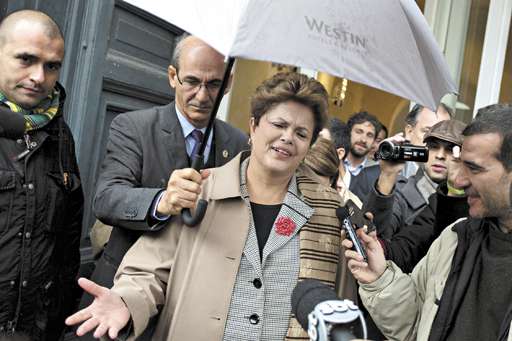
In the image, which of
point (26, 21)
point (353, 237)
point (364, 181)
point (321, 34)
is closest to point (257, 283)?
point (353, 237)

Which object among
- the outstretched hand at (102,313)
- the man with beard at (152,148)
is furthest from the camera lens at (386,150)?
the outstretched hand at (102,313)

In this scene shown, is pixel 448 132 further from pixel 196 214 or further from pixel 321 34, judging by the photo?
pixel 196 214

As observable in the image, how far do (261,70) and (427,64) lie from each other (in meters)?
5.44

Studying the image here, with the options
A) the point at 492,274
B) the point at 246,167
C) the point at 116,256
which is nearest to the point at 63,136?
the point at 116,256

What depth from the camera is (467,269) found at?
2383 millimetres

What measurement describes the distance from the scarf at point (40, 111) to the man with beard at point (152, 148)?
27cm

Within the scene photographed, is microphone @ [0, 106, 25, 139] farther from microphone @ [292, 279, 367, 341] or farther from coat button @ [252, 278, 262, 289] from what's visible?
coat button @ [252, 278, 262, 289]

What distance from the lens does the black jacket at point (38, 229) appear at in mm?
2648

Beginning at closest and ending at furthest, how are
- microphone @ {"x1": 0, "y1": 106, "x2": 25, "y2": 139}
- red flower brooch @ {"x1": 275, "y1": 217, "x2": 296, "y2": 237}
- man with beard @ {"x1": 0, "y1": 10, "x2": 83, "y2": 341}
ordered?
microphone @ {"x1": 0, "y1": 106, "x2": 25, "y2": 139}
red flower brooch @ {"x1": 275, "y1": 217, "x2": 296, "y2": 237}
man with beard @ {"x1": 0, "y1": 10, "x2": 83, "y2": 341}

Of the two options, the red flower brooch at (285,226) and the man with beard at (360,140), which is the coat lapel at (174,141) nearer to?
the red flower brooch at (285,226)

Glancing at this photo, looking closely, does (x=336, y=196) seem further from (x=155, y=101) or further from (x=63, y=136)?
(x=155, y=101)

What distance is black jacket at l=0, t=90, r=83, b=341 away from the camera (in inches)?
104

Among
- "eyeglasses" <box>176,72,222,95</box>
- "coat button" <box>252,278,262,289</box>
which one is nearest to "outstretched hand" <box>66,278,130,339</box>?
"coat button" <box>252,278,262,289</box>

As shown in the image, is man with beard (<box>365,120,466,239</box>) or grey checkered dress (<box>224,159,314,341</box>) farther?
man with beard (<box>365,120,466,239</box>)
